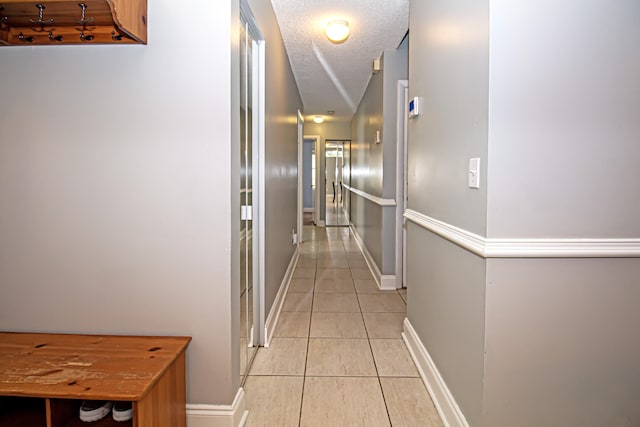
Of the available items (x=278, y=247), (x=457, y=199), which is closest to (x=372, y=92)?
(x=278, y=247)

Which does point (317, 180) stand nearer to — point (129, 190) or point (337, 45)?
point (337, 45)

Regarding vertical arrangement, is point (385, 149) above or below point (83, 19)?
below

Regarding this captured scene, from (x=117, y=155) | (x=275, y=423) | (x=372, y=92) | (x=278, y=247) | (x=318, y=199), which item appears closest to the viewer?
(x=117, y=155)

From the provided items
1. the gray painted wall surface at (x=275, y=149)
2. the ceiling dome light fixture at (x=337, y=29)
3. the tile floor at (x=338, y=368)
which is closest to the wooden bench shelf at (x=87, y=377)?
the tile floor at (x=338, y=368)

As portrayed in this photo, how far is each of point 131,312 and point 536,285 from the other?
1.59 meters

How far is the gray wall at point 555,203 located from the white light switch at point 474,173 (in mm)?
40

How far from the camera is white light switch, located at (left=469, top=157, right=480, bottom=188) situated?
4.85ft

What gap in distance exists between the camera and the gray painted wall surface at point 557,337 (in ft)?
4.67

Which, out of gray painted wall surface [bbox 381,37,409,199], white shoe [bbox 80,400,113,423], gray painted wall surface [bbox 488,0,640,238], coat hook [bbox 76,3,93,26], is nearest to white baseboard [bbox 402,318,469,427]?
gray painted wall surface [bbox 488,0,640,238]

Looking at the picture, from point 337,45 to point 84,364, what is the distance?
3282mm

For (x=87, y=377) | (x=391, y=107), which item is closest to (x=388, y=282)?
(x=391, y=107)

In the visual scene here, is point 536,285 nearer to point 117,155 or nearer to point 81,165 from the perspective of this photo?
point 117,155

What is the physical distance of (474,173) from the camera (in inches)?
59.6

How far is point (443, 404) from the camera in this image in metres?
1.87
